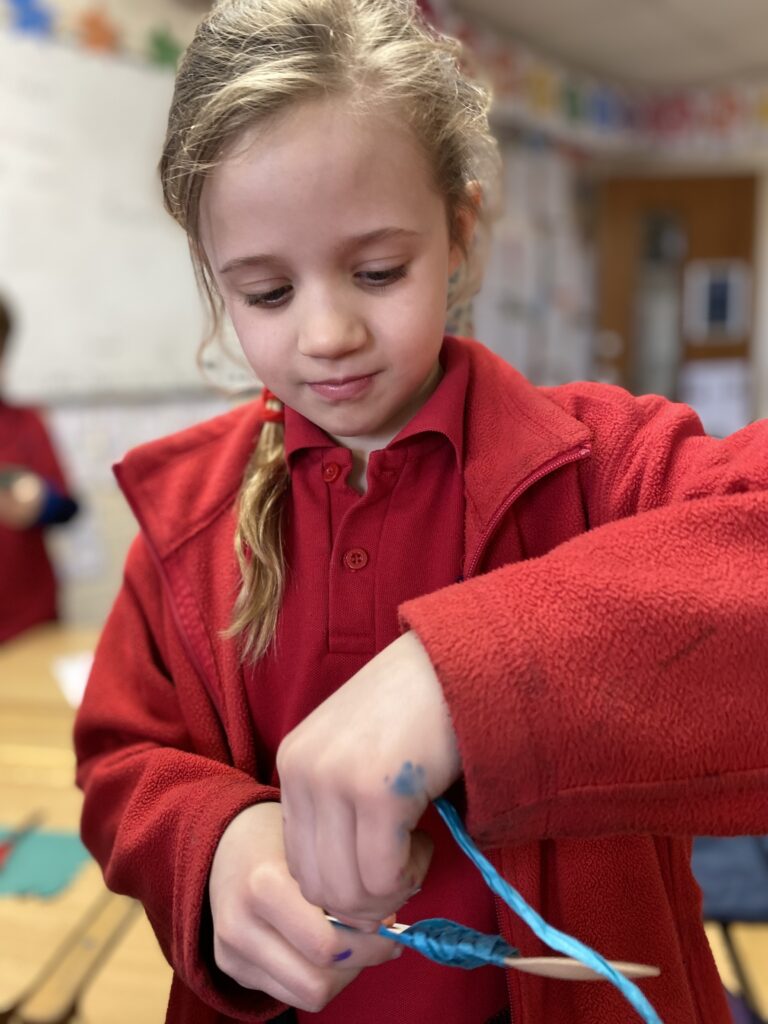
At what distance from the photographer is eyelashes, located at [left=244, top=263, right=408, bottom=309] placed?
354 millimetres

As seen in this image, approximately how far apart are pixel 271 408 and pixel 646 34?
276 mm

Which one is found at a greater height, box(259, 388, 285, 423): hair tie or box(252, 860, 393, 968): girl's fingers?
box(259, 388, 285, 423): hair tie

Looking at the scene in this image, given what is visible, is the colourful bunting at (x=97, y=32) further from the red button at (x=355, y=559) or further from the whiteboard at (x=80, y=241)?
the red button at (x=355, y=559)

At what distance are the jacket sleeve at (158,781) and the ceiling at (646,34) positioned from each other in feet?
1.24

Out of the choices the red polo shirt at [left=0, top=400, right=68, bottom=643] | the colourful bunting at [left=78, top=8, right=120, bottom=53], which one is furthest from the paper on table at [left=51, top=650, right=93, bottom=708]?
the colourful bunting at [left=78, top=8, right=120, bottom=53]

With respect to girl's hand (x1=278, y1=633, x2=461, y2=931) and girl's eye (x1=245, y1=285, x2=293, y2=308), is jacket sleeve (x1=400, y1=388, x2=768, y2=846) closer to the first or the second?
girl's hand (x1=278, y1=633, x2=461, y2=931)

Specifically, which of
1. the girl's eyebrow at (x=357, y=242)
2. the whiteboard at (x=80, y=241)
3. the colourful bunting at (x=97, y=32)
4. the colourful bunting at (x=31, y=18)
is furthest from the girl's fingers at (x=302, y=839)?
the colourful bunting at (x=31, y=18)

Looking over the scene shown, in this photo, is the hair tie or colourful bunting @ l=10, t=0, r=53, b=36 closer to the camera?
the hair tie

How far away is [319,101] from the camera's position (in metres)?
0.35

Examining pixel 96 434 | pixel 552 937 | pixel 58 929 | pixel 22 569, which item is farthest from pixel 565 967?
pixel 96 434

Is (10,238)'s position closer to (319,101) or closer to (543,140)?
(543,140)

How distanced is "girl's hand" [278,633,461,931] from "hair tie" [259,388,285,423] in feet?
0.67

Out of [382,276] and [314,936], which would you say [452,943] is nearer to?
[314,936]

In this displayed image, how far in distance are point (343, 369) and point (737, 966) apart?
0.50m
